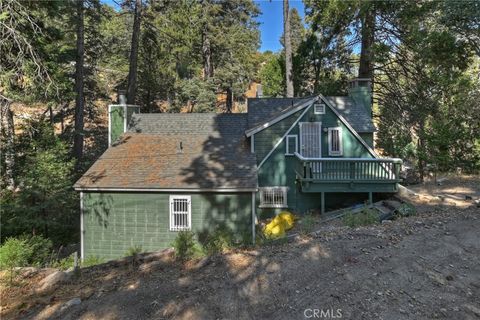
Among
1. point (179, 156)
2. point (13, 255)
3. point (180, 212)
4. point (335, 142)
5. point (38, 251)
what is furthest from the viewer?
point (335, 142)

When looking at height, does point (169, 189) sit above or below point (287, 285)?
above

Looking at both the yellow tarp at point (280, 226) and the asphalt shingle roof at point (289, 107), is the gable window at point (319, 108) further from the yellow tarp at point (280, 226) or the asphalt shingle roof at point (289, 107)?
the yellow tarp at point (280, 226)

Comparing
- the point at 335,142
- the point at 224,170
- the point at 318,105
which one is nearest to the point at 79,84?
the point at 224,170

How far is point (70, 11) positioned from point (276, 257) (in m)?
14.1

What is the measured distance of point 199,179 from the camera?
44.6 ft

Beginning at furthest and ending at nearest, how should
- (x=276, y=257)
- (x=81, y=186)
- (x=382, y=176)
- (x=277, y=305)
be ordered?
(x=382, y=176)
(x=81, y=186)
(x=276, y=257)
(x=277, y=305)

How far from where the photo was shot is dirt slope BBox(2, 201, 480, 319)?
5031 mm

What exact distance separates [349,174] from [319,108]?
3228 millimetres

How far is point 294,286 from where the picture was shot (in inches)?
221

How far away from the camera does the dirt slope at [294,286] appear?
5.03 meters

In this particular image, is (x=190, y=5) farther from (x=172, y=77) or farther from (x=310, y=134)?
(x=310, y=134)

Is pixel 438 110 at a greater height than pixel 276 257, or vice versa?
pixel 438 110

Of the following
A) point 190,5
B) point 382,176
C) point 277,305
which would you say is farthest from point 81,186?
point 190,5

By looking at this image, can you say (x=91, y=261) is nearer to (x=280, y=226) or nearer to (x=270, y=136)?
(x=280, y=226)
